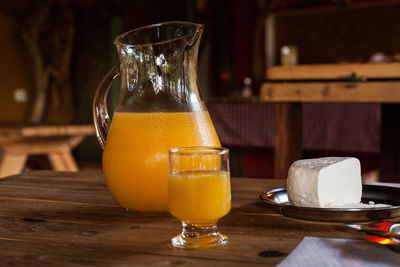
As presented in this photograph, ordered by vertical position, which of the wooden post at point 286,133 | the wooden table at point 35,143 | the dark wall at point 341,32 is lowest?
the wooden table at point 35,143

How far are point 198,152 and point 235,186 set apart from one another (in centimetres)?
39

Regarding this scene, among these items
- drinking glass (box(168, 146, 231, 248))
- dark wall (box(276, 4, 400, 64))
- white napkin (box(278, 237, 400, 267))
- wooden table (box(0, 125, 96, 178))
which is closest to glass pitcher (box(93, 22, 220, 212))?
drinking glass (box(168, 146, 231, 248))

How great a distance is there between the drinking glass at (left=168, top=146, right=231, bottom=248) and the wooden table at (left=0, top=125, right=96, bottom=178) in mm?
2695

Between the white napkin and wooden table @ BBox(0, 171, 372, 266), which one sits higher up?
the white napkin

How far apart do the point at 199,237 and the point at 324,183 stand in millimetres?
218

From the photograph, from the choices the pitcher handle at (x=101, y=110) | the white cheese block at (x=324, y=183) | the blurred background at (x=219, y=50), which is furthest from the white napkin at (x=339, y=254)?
the blurred background at (x=219, y=50)

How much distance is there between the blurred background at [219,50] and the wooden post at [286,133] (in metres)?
1.14

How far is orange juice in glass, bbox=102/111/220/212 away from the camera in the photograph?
66 cm

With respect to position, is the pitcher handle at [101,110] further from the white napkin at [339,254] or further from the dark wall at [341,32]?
the dark wall at [341,32]

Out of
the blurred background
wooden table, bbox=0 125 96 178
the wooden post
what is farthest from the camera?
the blurred background

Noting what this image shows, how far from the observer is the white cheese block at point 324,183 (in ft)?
2.17

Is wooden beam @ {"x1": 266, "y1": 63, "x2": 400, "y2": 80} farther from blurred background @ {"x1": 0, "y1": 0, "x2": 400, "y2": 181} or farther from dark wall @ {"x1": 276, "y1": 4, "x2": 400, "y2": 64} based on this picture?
dark wall @ {"x1": 276, "y1": 4, "x2": 400, "y2": 64}

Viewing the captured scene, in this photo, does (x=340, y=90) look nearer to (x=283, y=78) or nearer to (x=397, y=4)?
(x=283, y=78)

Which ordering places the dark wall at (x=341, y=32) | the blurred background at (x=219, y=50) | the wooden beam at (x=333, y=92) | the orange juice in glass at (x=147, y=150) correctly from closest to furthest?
the orange juice in glass at (x=147, y=150)
the wooden beam at (x=333, y=92)
the blurred background at (x=219, y=50)
the dark wall at (x=341, y=32)
